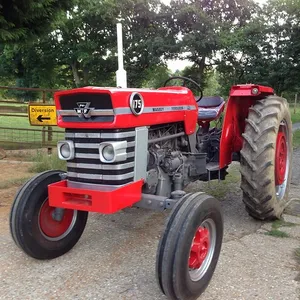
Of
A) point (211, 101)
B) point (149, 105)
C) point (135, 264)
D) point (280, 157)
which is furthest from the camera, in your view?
point (211, 101)

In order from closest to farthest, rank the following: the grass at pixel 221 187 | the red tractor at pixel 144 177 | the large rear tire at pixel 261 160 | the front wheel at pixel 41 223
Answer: the red tractor at pixel 144 177 < the front wheel at pixel 41 223 < the large rear tire at pixel 261 160 < the grass at pixel 221 187

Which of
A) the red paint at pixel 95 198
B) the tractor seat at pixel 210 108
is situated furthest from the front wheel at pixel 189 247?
the tractor seat at pixel 210 108

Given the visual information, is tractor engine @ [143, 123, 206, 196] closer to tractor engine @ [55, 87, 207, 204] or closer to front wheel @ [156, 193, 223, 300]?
tractor engine @ [55, 87, 207, 204]

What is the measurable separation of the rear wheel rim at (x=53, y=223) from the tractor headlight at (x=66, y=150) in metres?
0.57

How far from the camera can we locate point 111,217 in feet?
15.1

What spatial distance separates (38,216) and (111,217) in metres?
1.41

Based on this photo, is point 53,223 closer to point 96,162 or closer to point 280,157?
point 96,162

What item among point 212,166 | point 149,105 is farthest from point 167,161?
point 212,166

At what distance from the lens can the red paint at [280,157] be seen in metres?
Result: 4.53

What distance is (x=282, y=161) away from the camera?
4805mm

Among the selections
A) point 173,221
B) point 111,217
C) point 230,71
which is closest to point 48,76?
point 230,71

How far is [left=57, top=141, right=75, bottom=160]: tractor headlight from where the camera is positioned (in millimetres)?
3066

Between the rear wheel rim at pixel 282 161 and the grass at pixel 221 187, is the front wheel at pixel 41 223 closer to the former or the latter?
the rear wheel rim at pixel 282 161

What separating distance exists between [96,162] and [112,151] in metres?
0.21
